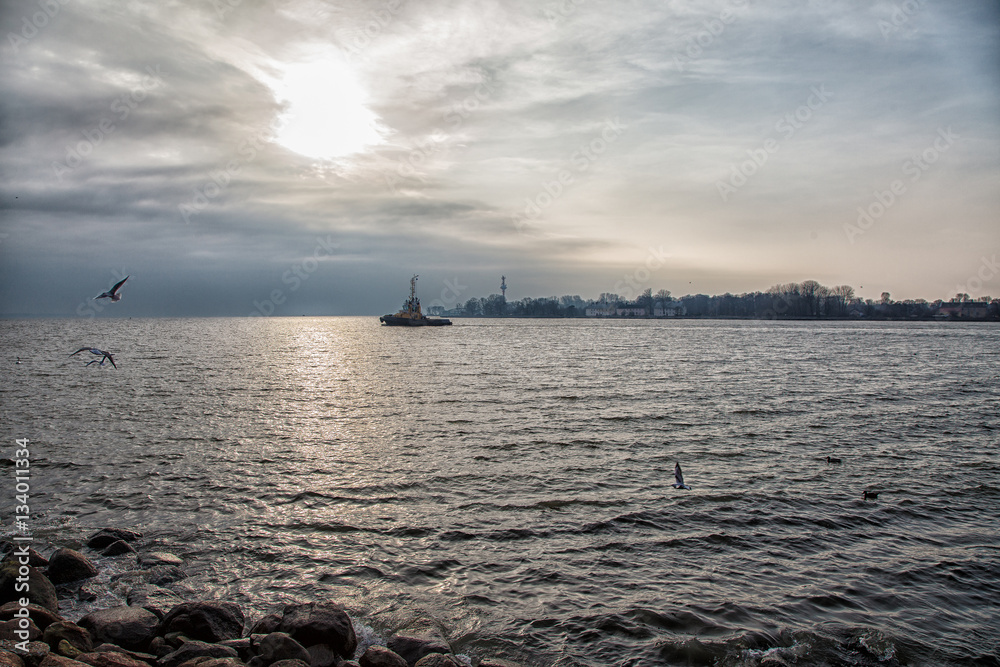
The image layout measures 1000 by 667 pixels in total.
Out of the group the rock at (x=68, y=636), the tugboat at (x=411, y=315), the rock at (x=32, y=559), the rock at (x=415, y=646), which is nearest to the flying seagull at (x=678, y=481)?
the rock at (x=415, y=646)

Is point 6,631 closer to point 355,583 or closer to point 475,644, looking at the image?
point 355,583

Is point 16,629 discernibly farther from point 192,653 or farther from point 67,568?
point 67,568

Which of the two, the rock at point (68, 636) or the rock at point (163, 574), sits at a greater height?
the rock at point (68, 636)

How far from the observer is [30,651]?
6027 mm

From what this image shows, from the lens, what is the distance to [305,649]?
6.74 m

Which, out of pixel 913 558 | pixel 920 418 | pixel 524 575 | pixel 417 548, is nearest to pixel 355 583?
pixel 417 548

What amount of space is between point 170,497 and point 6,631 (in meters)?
7.52

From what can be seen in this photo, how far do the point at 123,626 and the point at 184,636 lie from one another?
0.87m

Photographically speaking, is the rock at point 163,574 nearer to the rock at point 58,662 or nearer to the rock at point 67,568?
the rock at point 67,568

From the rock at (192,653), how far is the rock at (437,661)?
7.42 feet

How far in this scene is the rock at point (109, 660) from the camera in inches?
237

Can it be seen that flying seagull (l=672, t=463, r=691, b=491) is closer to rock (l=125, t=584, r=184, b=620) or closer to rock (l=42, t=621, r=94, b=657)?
rock (l=125, t=584, r=184, b=620)

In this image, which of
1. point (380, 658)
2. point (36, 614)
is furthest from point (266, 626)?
point (36, 614)

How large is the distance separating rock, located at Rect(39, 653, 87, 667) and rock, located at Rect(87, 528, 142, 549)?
16.8 feet
